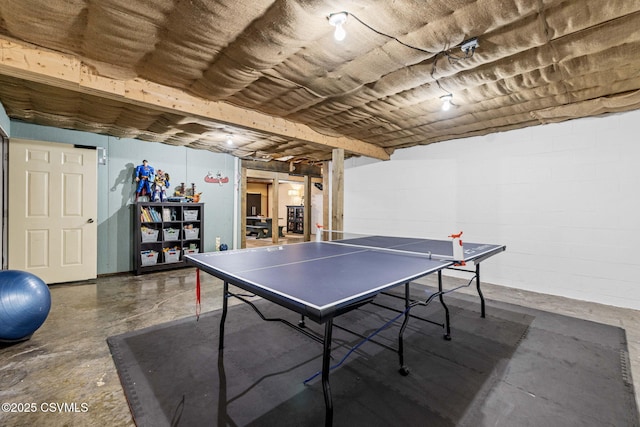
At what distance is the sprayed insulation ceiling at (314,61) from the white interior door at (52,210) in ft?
1.91

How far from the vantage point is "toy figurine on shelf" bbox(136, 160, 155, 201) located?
4.91m

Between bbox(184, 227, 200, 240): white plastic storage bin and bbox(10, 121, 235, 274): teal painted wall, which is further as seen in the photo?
bbox(184, 227, 200, 240): white plastic storage bin

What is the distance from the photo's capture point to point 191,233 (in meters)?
5.41

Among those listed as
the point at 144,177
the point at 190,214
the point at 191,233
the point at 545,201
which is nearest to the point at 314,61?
the point at 545,201

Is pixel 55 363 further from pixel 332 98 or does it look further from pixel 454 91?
pixel 454 91

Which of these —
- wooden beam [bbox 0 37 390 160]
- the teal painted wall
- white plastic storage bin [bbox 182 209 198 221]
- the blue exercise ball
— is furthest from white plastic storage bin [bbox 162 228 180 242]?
wooden beam [bbox 0 37 390 160]

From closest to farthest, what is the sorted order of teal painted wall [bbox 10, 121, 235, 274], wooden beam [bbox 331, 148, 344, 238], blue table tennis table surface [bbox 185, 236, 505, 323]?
blue table tennis table surface [bbox 185, 236, 505, 323]
teal painted wall [bbox 10, 121, 235, 274]
wooden beam [bbox 331, 148, 344, 238]

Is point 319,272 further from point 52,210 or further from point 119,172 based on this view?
point 119,172

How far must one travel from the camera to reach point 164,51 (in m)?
2.23

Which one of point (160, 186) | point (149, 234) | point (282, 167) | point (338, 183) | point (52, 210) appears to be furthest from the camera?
point (282, 167)

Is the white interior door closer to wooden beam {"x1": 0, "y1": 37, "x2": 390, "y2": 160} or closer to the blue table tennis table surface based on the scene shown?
wooden beam {"x1": 0, "y1": 37, "x2": 390, "y2": 160}

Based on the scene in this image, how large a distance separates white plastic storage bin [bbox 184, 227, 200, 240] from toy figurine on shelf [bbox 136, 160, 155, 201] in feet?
3.03

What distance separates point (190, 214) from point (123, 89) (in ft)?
10.1

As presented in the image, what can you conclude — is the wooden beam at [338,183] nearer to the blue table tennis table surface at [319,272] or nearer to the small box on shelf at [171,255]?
the blue table tennis table surface at [319,272]
